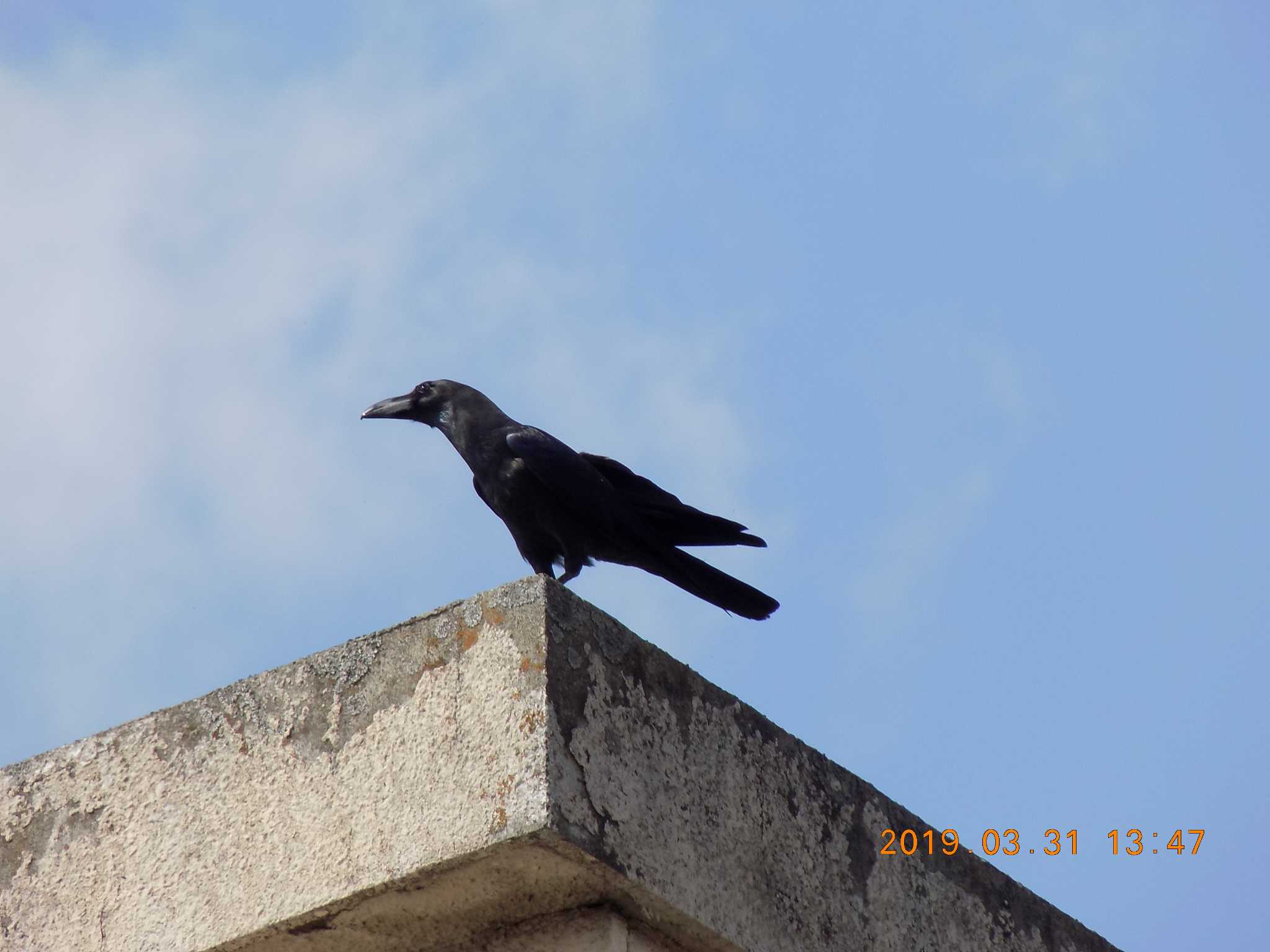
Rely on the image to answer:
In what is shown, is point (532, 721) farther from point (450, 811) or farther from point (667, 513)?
point (667, 513)

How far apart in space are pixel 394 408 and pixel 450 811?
3.09m

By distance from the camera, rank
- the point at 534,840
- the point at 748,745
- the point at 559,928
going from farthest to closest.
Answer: the point at 748,745 → the point at 559,928 → the point at 534,840

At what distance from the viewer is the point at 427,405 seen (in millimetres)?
5500

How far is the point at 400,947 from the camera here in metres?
2.81

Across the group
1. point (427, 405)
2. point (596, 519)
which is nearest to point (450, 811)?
point (596, 519)

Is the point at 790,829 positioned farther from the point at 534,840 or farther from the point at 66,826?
the point at 66,826

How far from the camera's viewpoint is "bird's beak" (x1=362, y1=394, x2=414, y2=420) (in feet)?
18.2

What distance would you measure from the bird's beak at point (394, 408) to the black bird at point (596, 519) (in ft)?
1.62

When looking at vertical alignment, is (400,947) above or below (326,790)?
below

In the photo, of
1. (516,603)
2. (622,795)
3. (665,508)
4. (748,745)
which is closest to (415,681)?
(516,603)

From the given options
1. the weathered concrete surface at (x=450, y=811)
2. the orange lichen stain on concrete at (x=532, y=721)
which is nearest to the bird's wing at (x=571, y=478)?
the weathered concrete surface at (x=450, y=811)

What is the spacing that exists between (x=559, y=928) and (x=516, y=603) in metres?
0.54

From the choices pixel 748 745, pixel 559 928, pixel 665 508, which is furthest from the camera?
pixel 665 508

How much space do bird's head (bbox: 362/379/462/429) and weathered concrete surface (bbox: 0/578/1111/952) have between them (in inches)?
96.4
